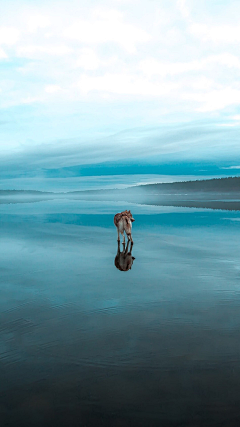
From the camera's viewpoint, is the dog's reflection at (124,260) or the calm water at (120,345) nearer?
the calm water at (120,345)

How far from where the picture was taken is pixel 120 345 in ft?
18.0

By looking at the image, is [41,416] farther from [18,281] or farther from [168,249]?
[168,249]

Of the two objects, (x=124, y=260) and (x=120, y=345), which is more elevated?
(x=124, y=260)

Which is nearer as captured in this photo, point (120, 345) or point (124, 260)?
point (120, 345)

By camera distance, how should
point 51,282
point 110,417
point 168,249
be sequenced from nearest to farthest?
point 110,417
point 51,282
point 168,249

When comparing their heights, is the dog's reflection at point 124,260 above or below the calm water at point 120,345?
above

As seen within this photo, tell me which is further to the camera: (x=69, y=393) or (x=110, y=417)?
(x=69, y=393)

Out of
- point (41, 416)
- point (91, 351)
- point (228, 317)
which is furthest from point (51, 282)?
point (41, 416)

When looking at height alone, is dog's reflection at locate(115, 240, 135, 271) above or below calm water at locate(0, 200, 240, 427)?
above

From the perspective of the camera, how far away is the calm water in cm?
399

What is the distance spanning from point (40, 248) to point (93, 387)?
1169 cm

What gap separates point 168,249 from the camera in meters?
14.8

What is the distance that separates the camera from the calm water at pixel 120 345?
399cm

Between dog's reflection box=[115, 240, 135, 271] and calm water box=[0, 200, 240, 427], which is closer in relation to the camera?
calm water box=[0, 200, 240, 427]
